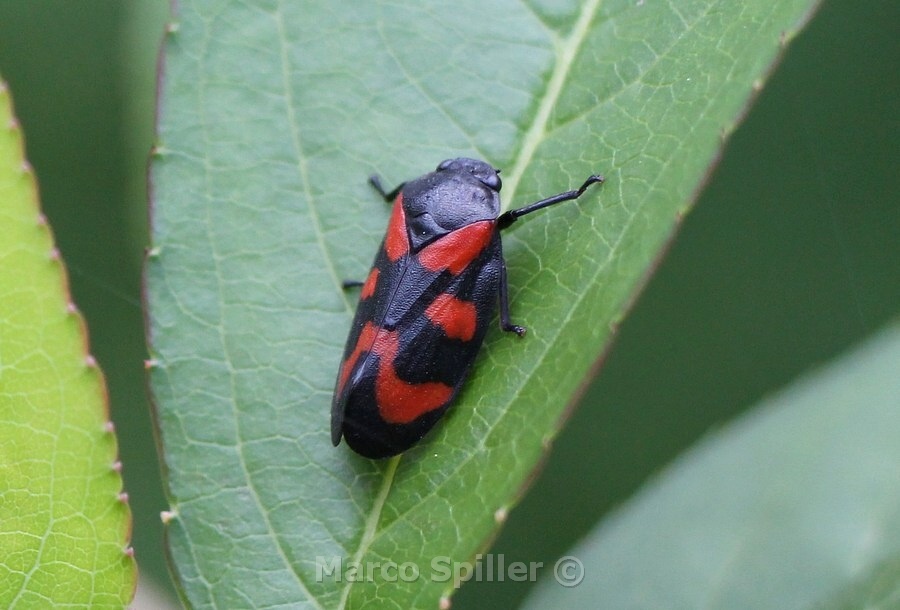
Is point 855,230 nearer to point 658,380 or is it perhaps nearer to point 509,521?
point 658,380

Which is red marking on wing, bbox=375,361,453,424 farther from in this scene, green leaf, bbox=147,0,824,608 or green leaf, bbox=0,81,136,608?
green leaf, bbox=0,81,136,608

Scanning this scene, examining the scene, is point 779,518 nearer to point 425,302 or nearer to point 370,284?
point 425,302

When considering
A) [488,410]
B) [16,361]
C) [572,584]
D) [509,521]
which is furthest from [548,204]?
[509,521]

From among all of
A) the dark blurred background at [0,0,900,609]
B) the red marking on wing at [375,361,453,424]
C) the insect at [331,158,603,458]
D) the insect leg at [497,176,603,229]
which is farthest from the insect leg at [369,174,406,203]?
the dark blurred background at [0,0,900,609]

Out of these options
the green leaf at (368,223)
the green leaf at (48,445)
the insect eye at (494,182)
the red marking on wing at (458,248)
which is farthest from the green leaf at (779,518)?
the green leaf at (48,445)

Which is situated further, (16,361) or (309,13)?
(309,13)

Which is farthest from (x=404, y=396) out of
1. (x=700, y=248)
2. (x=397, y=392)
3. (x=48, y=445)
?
(x=700, y=248)

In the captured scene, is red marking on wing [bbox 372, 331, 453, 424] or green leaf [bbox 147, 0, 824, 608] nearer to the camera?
green leaf [bbox 147, 0, 824, 608]
